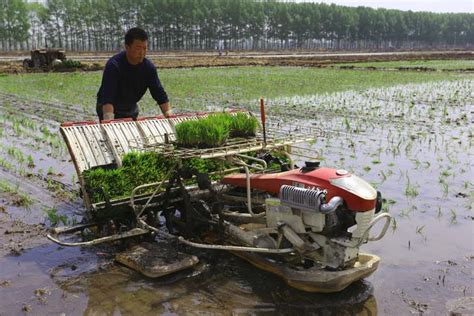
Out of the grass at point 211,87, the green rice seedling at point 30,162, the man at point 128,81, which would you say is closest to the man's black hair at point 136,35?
the man at point 128,81

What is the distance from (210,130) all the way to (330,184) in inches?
47.6

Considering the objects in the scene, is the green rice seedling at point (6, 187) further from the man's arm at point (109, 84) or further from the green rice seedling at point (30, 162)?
the man's arm at point (109, 84)

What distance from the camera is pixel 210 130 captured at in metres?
4.12

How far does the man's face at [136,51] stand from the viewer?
5.33 metres

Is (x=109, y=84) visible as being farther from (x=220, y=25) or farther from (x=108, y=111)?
(x=220, y=25)

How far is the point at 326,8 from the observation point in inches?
4326

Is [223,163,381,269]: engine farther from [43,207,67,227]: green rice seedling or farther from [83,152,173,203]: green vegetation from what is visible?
Answer: [43,207,67,227]: green rice seedling

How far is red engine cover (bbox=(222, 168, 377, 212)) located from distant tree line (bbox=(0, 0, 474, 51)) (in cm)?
7927

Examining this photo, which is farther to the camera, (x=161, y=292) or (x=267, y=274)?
(x=267, y=274)

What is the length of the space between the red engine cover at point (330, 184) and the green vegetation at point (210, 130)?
558 millimetres

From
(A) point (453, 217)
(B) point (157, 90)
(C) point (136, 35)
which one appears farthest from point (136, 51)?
(A) point (453, 217)

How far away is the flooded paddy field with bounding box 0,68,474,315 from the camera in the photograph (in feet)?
12.3

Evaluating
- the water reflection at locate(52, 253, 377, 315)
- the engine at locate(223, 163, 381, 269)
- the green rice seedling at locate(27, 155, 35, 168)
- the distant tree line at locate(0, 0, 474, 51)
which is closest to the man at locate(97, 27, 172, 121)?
the water reflection at locate(52, 253, 377, 315)

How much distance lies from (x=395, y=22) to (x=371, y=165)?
385ft
